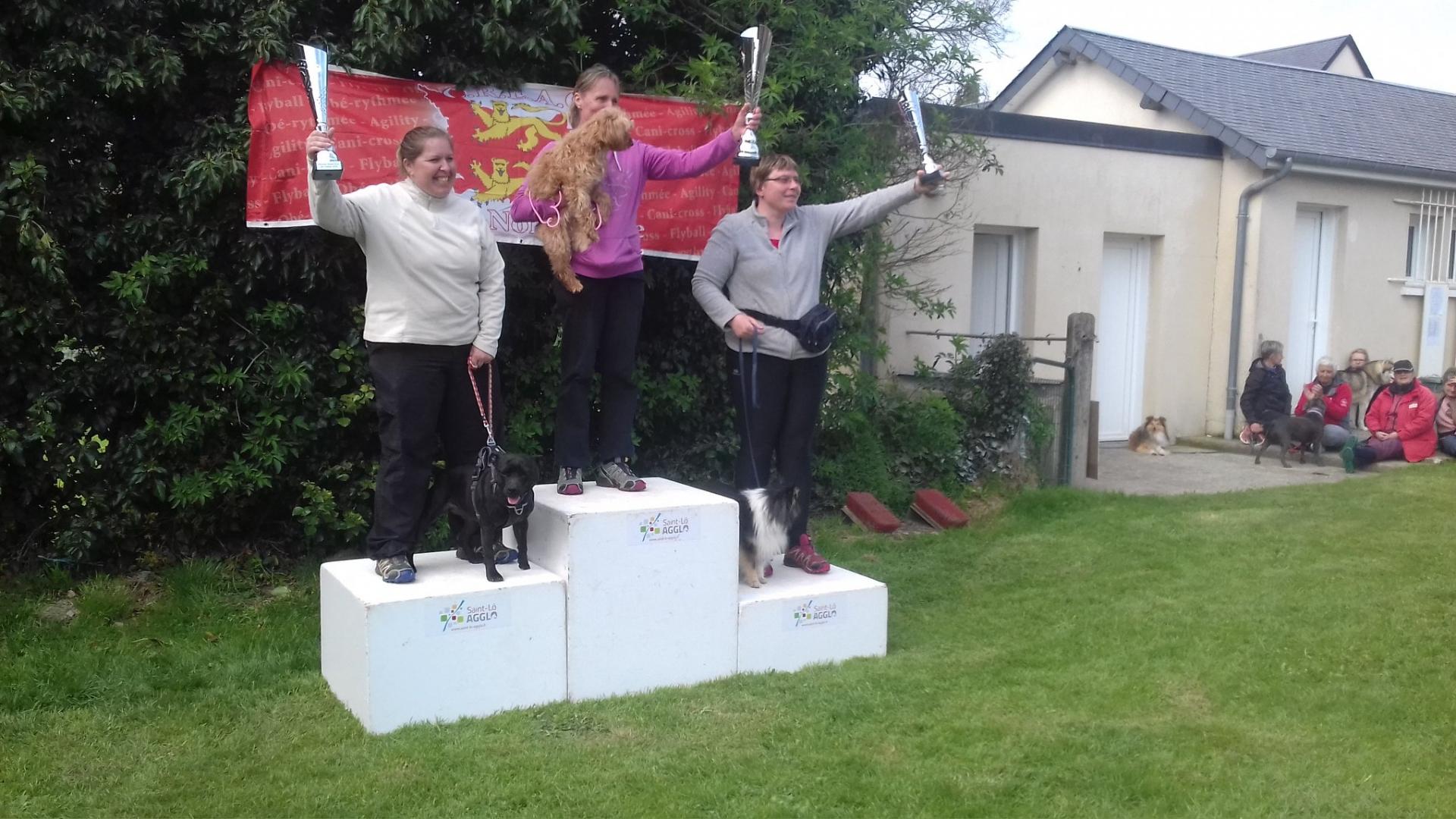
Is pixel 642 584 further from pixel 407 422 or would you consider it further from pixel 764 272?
pixel 764 272

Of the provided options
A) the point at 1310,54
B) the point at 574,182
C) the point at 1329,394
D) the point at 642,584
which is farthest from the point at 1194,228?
the point at 1310,54

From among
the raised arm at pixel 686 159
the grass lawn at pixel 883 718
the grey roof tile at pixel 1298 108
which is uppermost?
the grey roof tile at pixel 1298 108

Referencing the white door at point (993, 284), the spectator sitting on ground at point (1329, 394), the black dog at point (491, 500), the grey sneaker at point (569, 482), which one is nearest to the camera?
the black dog at point (491, 500)

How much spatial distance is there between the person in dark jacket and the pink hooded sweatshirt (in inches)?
300

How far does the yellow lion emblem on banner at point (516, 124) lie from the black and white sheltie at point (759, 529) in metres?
2.28

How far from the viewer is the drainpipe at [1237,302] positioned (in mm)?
11203

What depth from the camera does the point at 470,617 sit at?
401 centimetres

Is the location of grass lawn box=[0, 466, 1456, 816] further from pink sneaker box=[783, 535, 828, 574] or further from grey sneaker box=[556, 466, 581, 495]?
grey sneaker box=[556, 466, 581, 495]

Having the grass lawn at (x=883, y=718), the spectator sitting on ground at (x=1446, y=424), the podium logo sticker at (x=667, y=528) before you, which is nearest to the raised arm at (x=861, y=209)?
the podium logo sticker at (x=667, y=528)

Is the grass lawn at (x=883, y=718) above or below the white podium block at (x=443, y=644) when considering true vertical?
below

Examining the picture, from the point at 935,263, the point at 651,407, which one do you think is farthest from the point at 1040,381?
the point at 651,407

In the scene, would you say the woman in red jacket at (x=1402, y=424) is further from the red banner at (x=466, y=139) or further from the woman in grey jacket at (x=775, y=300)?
the woman in grey jacket at (x=775, y=300)

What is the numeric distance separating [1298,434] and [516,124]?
7.38 m

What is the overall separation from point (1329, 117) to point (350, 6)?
10.9 meters
